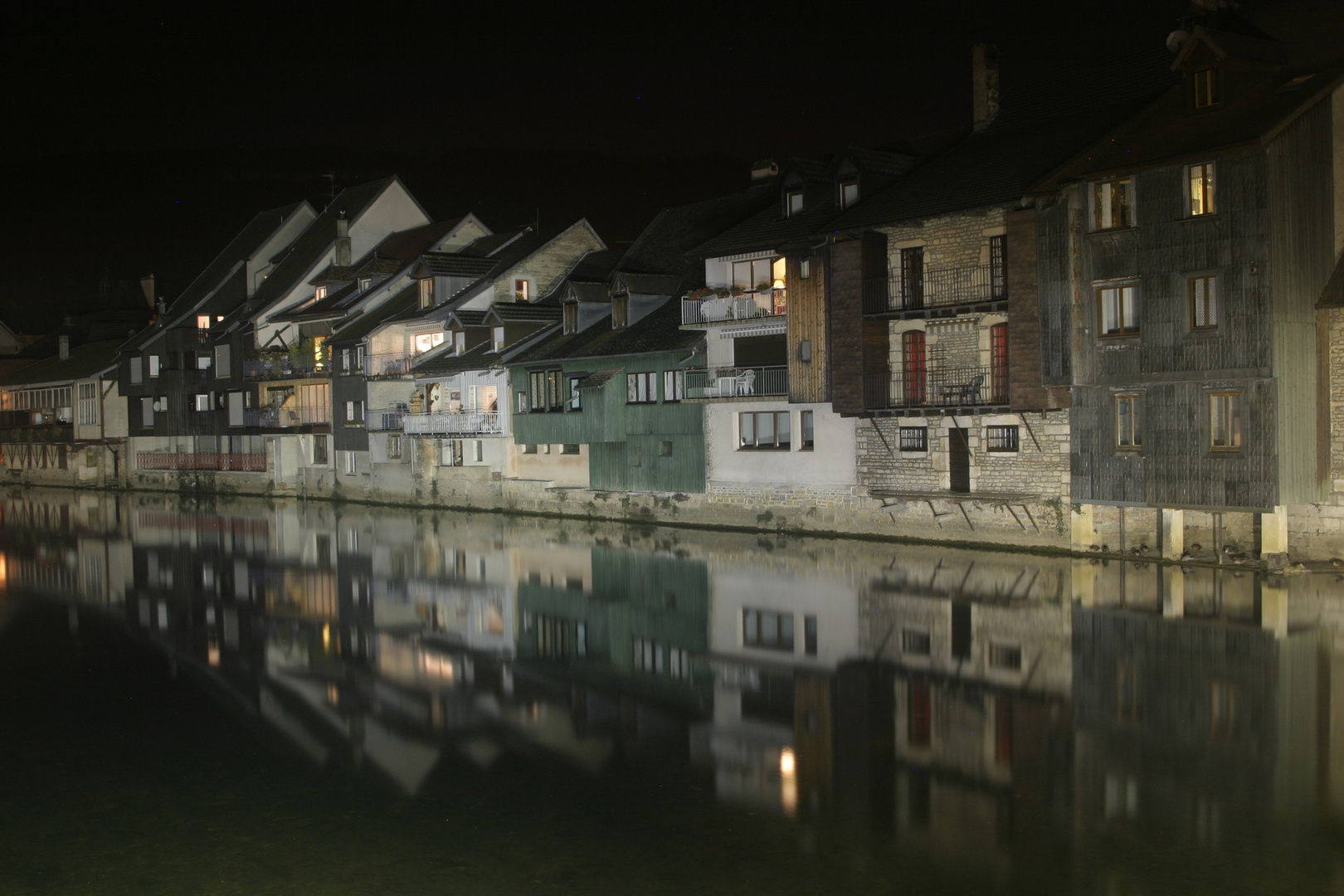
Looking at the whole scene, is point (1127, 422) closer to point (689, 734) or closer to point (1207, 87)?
point (1207, 87)

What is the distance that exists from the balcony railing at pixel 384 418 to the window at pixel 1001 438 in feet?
99.4

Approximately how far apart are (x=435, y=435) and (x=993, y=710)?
129ft

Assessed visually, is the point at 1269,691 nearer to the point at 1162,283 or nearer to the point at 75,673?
the point at 1162,283

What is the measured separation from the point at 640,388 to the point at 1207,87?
21451mm

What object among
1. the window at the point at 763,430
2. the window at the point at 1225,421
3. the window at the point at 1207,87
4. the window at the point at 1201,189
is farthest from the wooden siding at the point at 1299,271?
the window at the point at 763,430

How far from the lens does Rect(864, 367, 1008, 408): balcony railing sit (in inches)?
1291

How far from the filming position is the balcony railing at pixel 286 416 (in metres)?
61.4

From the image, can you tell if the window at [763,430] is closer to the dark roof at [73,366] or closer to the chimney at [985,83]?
the chimney at [985,83]

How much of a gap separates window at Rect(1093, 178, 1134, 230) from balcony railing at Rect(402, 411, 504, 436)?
26902 millimetres

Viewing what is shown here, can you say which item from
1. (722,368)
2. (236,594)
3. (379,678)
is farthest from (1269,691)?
(722,368)

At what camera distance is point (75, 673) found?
19.9 m

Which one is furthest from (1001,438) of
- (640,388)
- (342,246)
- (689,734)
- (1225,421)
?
(342,246)

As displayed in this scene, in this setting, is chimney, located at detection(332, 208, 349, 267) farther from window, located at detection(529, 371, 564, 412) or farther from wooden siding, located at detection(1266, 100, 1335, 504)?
wooden siding, located at detection(1266, 100, 1335, 504)

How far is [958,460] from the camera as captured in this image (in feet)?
112
